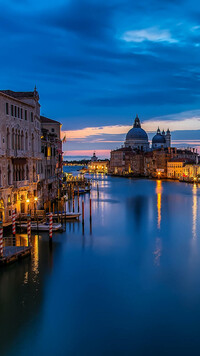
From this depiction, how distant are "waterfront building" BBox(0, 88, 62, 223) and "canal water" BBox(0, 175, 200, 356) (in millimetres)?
2423

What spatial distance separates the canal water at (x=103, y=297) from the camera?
7.67 m

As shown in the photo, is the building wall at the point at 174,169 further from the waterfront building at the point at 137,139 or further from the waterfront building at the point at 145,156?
the waterfront building at the point at 137,139

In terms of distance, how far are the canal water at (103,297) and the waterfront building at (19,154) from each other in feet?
7.95

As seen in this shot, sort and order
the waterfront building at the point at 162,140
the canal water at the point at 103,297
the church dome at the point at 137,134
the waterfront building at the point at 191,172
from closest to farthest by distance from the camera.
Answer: the canal water at the point at 103,297, the waterfront building at the point at 191,172, the waterfront building at the point at 162,140, the church dome at the point at 137,134

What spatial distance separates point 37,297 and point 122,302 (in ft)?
7.01

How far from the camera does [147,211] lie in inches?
1035

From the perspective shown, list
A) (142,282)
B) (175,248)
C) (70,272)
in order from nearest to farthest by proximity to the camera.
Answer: (142,282) → (70,272) → (175,248)

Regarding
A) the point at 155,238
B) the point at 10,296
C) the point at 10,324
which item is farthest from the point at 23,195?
the point at 10,324

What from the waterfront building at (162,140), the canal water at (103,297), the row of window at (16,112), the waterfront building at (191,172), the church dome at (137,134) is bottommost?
the canal water at (103,297)

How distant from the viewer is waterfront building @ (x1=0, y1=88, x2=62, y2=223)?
624 inches

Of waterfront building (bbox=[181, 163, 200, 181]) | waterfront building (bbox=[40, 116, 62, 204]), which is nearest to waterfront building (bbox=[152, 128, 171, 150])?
waterfront building (bbox=[181, 163, 200, 181])

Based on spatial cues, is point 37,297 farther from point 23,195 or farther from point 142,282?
point 23,195

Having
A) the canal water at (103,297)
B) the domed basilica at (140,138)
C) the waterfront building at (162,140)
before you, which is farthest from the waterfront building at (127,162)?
the canal water at (103,297)

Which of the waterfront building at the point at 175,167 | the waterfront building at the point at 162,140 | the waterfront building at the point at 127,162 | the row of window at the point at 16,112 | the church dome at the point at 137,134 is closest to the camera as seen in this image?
the row of window at the point at 16,112
